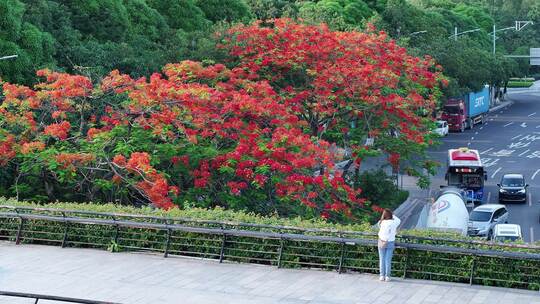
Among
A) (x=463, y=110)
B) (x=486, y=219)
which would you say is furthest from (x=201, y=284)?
(x=463, y=110)

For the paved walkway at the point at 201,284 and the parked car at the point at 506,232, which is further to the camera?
the parked car at the point at 506,232

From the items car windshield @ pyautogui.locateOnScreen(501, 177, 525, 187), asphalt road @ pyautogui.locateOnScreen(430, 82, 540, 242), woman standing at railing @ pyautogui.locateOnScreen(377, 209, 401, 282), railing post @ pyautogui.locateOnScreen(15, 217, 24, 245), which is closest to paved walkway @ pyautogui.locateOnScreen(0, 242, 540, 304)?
woman standing at railing @ pyautogui.locateOnScreen(377, 209, 401, 282)

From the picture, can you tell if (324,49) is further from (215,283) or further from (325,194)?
(215,283)

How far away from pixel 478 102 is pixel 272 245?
65.7 meters

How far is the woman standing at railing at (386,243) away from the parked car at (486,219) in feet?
69.8

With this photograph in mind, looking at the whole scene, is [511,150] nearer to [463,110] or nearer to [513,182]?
[463,110]

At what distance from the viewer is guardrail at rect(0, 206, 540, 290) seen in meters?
18.7

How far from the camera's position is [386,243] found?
61.1 ft

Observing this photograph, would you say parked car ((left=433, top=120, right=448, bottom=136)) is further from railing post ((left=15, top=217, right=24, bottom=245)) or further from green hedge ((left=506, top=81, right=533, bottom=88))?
green hedge ((left=506, top=81, right=533, bottom=88))

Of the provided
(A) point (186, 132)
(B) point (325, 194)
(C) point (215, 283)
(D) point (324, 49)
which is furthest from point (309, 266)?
(D) point (324, 49)

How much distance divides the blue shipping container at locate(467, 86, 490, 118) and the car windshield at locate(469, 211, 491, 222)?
3703cm

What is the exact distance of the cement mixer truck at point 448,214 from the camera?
3869 cm

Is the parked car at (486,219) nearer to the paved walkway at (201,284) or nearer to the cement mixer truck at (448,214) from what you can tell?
the cement mixer truck at (448,214)

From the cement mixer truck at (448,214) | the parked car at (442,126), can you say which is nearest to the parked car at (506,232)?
the cement mixer truck at (448,214)
